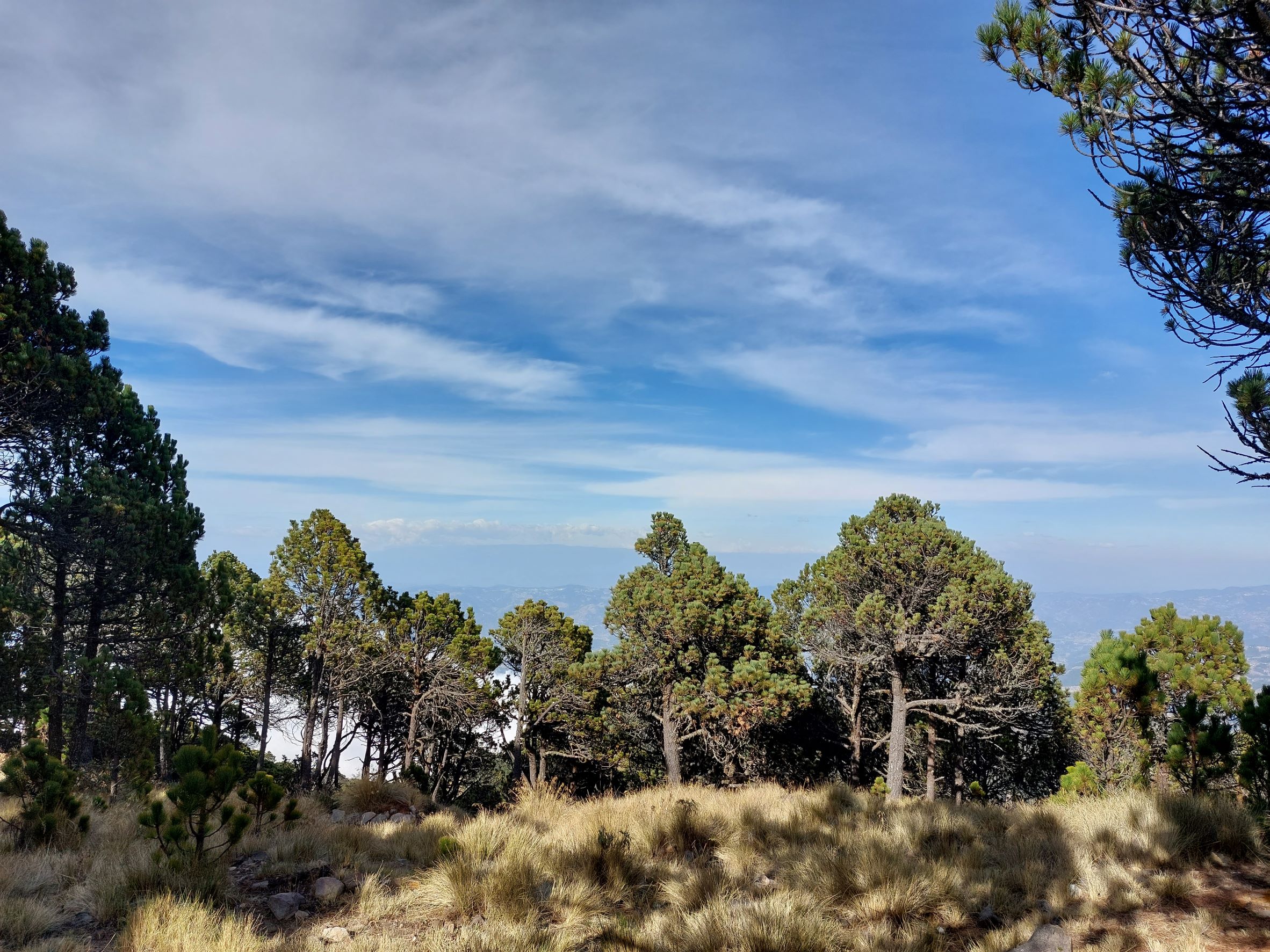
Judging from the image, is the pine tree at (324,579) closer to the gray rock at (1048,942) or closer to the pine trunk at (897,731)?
the pine trunk at (897,731)

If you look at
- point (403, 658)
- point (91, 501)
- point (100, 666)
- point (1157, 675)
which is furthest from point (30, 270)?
point (1157, 675)

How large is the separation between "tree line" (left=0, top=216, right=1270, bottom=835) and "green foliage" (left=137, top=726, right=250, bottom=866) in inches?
3.2

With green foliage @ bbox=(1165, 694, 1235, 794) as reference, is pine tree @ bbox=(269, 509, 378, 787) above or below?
above

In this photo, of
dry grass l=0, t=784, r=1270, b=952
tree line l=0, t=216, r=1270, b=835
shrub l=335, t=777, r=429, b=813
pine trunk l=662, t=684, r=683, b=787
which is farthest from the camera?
pine trunk l=662, t=684, r=683, b=787

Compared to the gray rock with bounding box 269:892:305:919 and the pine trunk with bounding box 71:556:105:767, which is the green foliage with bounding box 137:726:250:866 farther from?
the pine trunk with bounding box 71:556:105:767

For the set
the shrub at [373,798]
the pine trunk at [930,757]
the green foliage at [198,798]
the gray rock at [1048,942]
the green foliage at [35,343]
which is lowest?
the pine trunk at [930,757]

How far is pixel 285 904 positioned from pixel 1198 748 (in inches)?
448

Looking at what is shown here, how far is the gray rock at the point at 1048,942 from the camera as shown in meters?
4.69

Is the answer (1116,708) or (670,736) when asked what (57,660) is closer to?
(670,736)

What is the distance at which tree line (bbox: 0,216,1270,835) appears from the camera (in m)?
13.0

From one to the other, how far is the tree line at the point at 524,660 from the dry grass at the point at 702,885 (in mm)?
1307

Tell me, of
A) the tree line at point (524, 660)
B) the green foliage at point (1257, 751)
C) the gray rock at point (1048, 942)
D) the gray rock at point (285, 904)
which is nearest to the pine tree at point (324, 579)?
the tree line at point (524, 660)

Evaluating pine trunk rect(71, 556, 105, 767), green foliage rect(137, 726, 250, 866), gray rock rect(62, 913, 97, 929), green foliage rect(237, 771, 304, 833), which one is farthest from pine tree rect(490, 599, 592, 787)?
gray rock rect(62, 913, 97, 929)

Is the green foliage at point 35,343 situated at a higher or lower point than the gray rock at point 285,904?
higher
